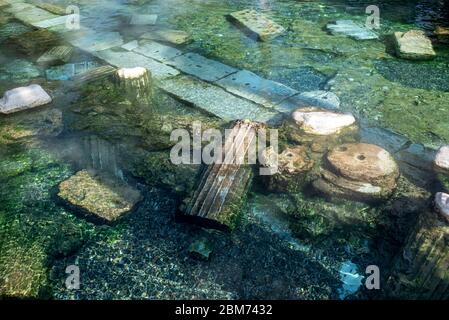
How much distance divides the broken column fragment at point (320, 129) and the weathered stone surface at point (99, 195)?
5.71 ft

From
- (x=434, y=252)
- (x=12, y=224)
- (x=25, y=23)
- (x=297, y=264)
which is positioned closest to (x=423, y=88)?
(x=434, y=252)

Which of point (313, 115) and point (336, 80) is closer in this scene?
point (313, 115)

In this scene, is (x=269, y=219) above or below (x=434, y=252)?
below

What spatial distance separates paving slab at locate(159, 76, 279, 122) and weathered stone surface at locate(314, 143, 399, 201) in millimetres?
1166

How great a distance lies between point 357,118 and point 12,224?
370 cm

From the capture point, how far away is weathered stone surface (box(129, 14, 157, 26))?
21.8 ft

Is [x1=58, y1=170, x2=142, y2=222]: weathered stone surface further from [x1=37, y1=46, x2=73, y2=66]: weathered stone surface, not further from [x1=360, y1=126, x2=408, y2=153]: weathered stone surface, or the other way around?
[x1=37, y1=46, x2=73, y2=66]: weathered stone surface

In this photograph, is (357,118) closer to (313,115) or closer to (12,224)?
(313,115)

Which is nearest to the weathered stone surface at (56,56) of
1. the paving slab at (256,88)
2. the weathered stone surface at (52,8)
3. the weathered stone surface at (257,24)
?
the weathered stone surface at (52,8)

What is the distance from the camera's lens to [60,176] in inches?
129

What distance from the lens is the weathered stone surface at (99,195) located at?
287 cm

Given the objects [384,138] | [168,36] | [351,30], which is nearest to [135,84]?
[168,36]

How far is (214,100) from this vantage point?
4355mm
